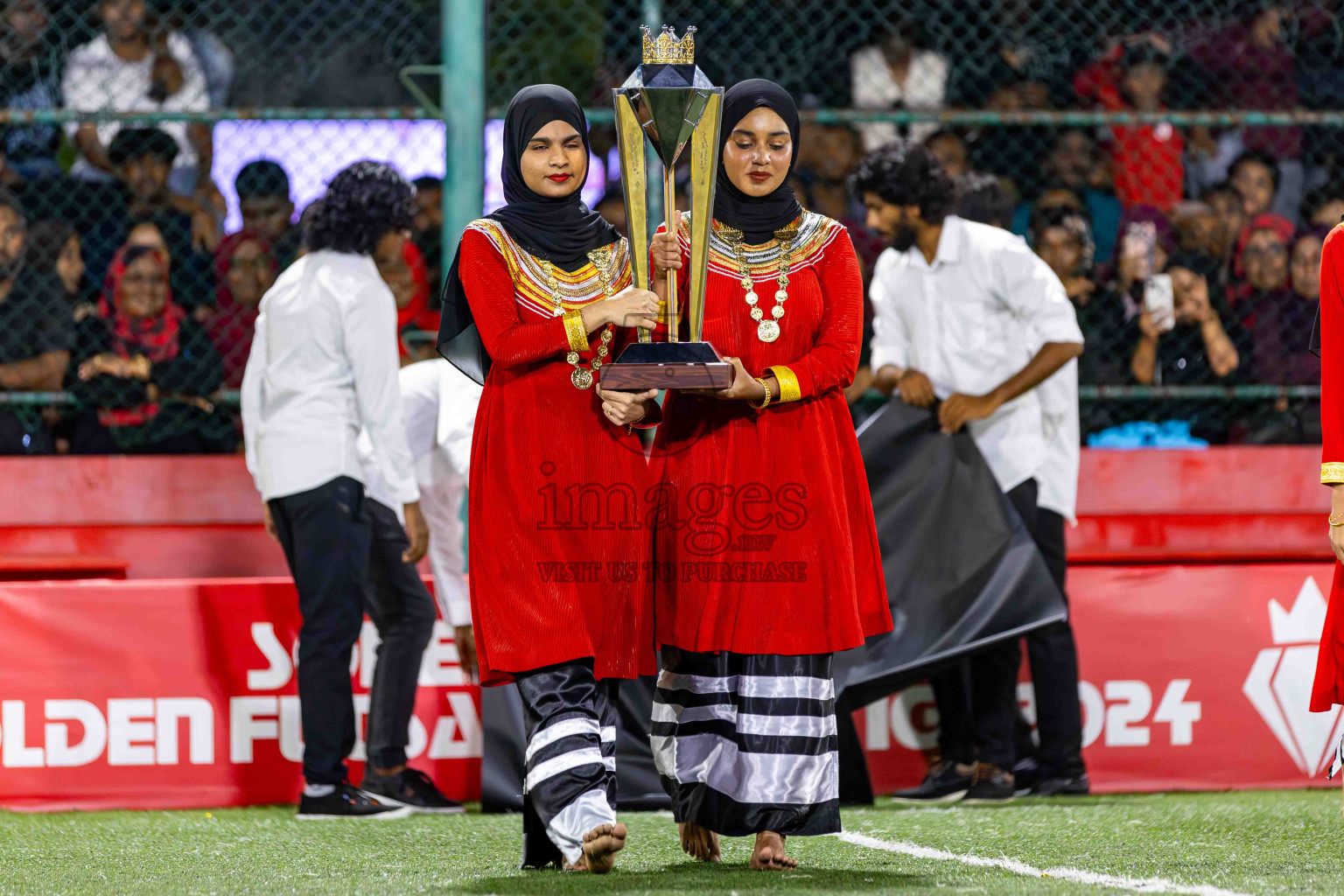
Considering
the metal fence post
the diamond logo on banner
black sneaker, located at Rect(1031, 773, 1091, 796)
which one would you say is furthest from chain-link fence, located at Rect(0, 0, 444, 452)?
the diamond logo on banner

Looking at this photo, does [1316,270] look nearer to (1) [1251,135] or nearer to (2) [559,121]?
(1) [1251,135]

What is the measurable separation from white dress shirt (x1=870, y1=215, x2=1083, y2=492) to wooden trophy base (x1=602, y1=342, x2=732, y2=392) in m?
2.04

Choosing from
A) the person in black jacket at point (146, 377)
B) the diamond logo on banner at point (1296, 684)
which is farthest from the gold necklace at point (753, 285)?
the person in black jacket at point (146, 377)

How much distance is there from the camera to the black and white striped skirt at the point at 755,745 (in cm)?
373

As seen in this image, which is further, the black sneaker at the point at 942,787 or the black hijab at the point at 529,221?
the black sneaker at the point at 942,787

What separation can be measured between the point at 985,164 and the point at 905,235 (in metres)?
1.96

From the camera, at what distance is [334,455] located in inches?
198

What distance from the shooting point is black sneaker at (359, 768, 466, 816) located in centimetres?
517

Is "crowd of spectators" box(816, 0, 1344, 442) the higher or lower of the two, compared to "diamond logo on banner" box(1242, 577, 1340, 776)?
higher

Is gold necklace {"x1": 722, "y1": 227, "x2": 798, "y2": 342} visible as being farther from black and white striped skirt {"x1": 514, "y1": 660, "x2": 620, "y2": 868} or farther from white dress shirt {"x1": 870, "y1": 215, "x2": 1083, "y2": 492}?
white dress shirt {"x1": 870, "y1": 215, "x2": 1083, "y2": 492}

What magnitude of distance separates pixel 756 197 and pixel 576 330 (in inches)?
21.4

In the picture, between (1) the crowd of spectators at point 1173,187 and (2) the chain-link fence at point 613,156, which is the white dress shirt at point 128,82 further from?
(1) the crowd of spectators at point 1173,187

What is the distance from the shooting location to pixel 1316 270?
270 inches

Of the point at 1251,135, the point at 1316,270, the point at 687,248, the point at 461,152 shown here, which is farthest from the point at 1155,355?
the point at 687,248
